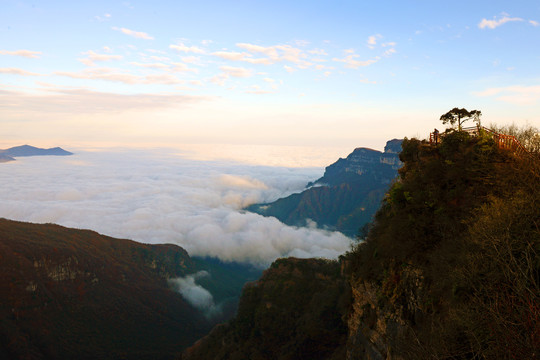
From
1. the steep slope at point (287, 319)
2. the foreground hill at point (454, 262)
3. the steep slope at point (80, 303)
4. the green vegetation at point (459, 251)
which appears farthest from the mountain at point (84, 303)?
the green vegetation at point (459, 251)

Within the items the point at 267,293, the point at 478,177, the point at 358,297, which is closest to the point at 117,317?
the point at 267,293

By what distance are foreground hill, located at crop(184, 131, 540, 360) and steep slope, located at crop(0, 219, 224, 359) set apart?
106645mm

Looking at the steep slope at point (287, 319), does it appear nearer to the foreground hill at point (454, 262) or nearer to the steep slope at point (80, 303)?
Result: the foreground hill at point (454, 262)

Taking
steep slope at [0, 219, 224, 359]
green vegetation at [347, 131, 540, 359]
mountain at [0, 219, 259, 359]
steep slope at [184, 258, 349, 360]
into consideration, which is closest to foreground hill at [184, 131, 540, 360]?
green vegetation at [347, 131, 540, 359]

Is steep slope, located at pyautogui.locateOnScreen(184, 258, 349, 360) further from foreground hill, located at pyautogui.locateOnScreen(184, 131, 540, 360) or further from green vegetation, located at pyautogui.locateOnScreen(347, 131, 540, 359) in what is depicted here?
green vegetation, located at pyautogui.locateOnScreen(347, 131, 540, 359)

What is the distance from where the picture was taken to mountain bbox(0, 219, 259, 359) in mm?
100562

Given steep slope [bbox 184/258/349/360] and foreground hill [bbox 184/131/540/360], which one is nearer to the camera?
foreground hill [bbox 184/131/540/360]

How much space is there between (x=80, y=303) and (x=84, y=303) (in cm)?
134

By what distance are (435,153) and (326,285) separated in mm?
39801

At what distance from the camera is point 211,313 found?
149 m

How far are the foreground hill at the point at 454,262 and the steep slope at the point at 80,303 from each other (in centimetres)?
10665

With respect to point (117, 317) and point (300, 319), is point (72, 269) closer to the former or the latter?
point (117, 317)

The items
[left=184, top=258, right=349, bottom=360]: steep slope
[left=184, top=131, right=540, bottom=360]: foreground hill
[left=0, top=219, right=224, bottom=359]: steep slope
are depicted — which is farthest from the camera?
[left=0, top=219, right=224, bottom=359]: steep slope

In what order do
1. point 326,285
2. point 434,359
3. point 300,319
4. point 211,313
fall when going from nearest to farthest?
1. point 434,359
2. point 300,319
3. point 326,285
4. point 211,313
